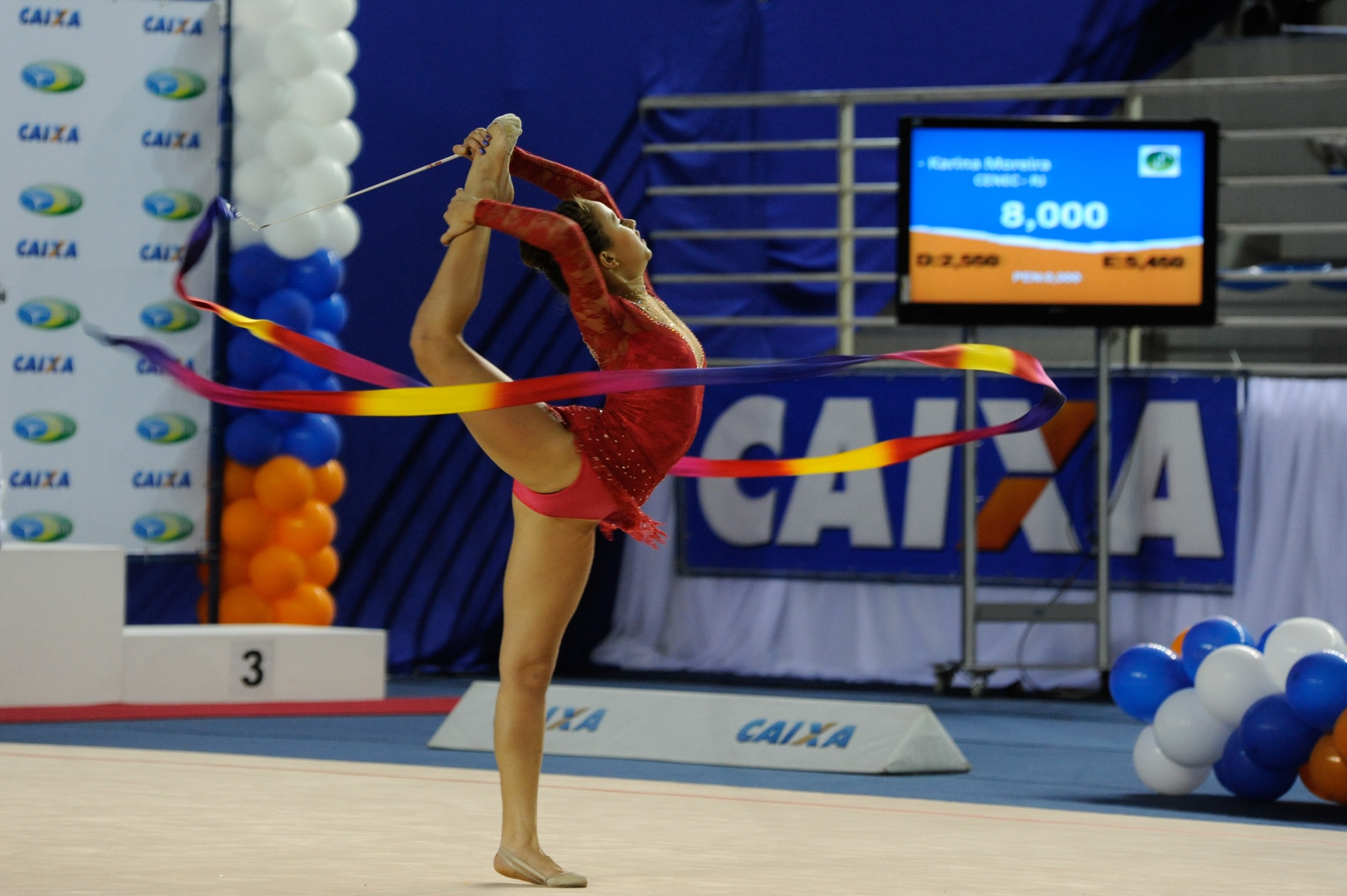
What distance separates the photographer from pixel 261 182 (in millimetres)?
6910

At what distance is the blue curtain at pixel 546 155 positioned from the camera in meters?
8.05

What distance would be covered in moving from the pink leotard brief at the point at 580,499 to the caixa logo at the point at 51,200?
15.3ft

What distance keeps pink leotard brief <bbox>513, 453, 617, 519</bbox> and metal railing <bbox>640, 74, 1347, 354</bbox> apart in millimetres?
4713

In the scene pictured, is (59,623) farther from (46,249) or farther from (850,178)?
(850,178)

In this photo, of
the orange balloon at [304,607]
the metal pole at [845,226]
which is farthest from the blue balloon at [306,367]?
the metal pole at [845,226]

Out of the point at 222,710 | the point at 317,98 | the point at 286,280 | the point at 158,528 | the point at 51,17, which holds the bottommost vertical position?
the point at 222,710

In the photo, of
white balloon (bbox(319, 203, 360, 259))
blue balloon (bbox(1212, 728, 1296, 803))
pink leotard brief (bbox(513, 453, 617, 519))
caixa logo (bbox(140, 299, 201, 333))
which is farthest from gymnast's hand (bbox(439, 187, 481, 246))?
caixa logo (bbox(140, 299, 201, 333))

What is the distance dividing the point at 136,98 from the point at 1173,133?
4.32 metres

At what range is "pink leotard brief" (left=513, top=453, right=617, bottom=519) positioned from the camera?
2.93 metres

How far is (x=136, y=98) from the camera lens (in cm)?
709

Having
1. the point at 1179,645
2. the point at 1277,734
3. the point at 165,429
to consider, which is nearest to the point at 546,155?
the point at 165,429

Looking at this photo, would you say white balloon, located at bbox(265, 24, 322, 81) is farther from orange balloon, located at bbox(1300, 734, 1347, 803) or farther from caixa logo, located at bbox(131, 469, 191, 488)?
orange balloon, located at bbox(1300, 734, 1347, 803)

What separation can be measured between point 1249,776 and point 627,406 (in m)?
2.45

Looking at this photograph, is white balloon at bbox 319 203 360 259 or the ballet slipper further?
white balloon at bbox 319 203 360 259
